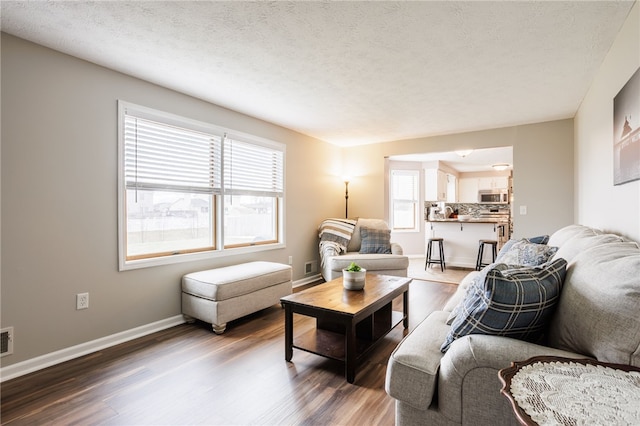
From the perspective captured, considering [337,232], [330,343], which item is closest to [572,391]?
[330,343]

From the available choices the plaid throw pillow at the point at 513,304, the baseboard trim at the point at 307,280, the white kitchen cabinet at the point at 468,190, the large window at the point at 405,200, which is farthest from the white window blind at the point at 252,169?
the white kitchen cabinet at the point at 468,190

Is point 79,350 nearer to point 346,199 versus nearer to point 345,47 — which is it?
point 345,47

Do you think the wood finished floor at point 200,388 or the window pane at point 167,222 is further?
the window pane at point 167,222

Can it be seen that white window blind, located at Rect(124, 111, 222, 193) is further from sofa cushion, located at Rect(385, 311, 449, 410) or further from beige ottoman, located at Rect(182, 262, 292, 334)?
sofa cushion, located at Rect(385, 311, 449, 410)

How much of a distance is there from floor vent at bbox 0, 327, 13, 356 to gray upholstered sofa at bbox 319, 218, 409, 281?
3122 millimetres

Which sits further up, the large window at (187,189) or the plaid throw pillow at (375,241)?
the large window at (187,189)

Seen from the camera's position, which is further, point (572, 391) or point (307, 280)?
point (307, 280)

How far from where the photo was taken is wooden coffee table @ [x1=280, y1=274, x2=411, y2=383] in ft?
7.07

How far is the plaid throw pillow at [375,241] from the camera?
4.74 m

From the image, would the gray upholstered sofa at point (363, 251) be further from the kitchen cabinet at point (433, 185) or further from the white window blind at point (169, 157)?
the kitchen cabinet at point (433, 185)

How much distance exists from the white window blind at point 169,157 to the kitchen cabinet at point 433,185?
19.6 feet

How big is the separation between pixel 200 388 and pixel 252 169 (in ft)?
8.82

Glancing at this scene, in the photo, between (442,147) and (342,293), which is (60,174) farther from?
(442,147)

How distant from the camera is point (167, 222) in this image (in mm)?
3227
